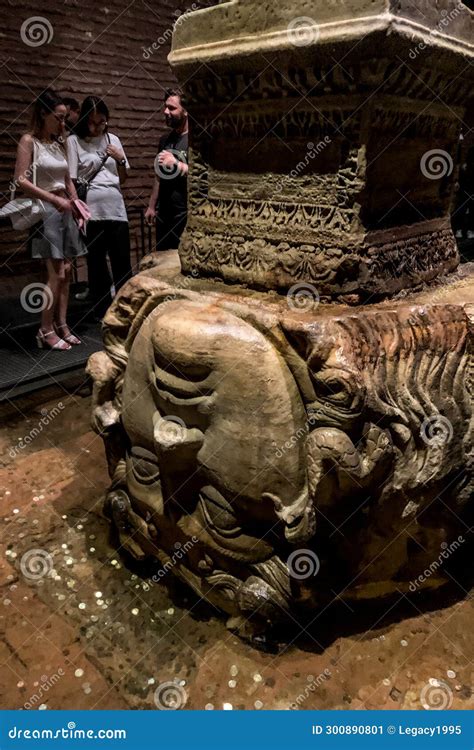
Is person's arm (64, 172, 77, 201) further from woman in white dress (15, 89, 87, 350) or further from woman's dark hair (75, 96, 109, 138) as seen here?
woman's dark hair (75, 96, 109, 138)

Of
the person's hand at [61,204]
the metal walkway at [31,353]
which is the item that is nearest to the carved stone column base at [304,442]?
the metal walkway at [31,353]

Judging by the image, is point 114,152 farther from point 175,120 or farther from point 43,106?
point 175,120

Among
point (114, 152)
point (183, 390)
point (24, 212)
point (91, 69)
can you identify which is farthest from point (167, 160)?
point (91, 69)

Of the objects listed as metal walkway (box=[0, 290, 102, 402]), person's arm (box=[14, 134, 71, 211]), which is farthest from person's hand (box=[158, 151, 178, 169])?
metal walkway (box=[0, 290, 102, 402])

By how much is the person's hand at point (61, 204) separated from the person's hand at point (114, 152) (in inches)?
21.5

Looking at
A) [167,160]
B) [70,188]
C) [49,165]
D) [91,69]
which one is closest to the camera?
[167,160]

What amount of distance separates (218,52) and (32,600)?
259cm

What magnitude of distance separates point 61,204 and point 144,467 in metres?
2.88

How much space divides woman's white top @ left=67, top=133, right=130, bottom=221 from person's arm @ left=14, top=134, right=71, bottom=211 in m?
0.28

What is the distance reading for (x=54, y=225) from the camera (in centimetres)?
480

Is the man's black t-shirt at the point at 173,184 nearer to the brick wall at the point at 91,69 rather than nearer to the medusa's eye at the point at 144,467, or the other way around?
the brick wall at the point at 91,69

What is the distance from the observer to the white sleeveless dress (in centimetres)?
454

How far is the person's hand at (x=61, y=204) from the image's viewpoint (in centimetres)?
467

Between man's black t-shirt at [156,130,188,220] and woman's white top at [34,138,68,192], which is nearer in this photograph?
man's black t-shirt at [156,130,188,220]
